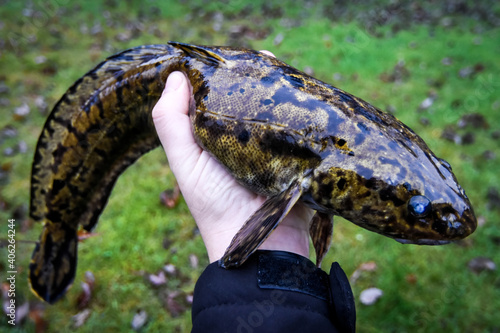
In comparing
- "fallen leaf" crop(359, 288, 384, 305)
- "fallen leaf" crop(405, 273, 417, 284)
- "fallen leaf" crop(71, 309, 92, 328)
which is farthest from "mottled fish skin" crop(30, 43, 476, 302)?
"fallen leaf" crop(405, 273, 417, 284)

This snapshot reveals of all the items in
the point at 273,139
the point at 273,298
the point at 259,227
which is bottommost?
the point at 273,298

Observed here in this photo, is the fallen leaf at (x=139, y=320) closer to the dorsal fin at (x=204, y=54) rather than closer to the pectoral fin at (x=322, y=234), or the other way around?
the pectoral fin at (x=322, y=234)

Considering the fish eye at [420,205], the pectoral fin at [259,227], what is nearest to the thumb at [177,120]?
the pectoral fin at [259,227]

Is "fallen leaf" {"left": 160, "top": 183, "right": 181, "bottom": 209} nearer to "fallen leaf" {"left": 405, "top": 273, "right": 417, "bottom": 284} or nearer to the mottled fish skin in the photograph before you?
the mottled fish skin

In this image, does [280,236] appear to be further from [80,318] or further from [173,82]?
[80,318]

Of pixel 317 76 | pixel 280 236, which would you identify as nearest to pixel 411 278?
pixel 280 236

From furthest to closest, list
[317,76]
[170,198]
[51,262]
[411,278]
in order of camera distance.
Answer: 1. [317,76]
2. [170,198]
3. [411,278]
4. [51,262]
